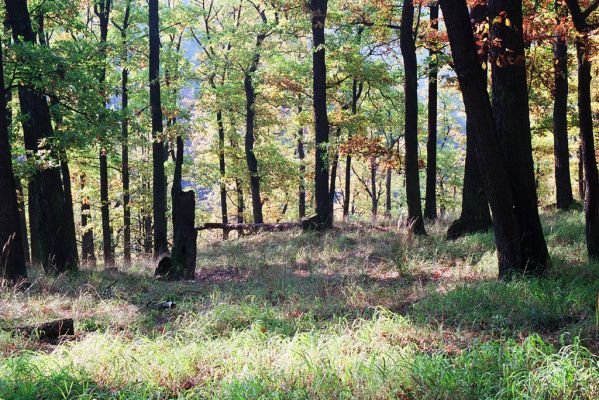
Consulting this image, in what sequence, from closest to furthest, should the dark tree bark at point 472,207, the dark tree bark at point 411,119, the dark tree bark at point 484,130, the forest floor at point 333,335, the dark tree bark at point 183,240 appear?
the forest floor at point 333,335
the dark tree bark at point 484,130
the dark tree bark at point 183,240
the dark tree bark at point 472,207
the dark tree bark at point 411,119

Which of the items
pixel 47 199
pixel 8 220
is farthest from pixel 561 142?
pixel 8 220

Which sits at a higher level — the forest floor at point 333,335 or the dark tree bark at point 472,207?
the dark tree bark at point 472,207

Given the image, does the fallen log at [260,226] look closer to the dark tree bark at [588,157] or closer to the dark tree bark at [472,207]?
the dark tree bark at [472,207]

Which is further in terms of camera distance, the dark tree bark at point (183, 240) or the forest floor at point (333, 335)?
the dark tree bark at point (183, 240)

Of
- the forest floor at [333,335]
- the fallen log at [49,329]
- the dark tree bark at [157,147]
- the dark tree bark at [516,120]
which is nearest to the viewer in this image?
the forest floor at [333,335]

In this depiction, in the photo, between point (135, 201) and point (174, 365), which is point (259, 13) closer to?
point (135, 201)

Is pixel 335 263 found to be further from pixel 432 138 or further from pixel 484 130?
pixel 432 138

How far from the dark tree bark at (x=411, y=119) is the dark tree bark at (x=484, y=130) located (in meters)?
5.35

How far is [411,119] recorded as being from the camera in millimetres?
12742

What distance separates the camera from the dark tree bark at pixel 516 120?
6977mm

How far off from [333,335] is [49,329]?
340 centimetres

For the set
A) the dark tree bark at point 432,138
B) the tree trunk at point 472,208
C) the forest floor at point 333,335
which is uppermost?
the dark tree bark at point 432,138

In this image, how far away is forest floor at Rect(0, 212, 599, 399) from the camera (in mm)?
3803

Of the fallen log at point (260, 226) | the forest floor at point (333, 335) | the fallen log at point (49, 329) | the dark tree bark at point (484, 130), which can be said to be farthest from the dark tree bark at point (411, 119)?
the fallen log at point (49, 329)
